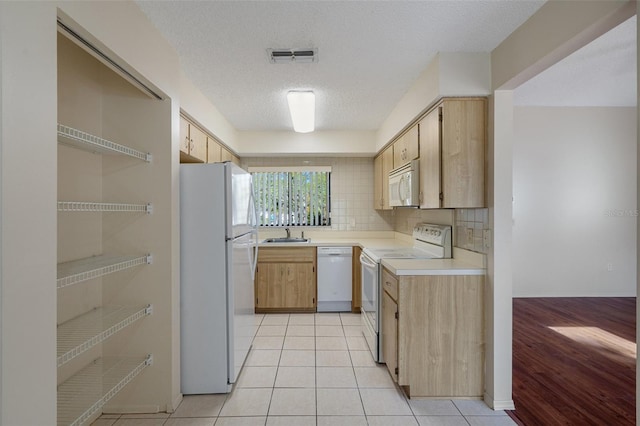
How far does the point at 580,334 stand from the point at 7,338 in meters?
4.27

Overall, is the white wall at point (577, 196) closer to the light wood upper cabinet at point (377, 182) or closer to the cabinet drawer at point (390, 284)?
the light wood upper cabinet at point (377, 182)

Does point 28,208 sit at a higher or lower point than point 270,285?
higher

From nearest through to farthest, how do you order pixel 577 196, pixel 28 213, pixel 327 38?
pixel 28 213, pixel 327 38, pixel 577 196

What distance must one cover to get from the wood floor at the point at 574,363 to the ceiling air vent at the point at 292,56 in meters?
2.65

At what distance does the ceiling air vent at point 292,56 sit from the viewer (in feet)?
6.79

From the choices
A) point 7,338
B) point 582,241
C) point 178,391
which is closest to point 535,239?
point 582,241

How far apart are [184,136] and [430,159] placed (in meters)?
1.92

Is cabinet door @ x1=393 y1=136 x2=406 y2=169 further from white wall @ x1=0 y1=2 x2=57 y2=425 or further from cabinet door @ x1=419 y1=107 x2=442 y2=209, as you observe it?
white wall @ x1=0 y1=2 x2=57 y2=425

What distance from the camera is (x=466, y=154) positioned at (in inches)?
85.3

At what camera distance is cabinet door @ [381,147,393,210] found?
3.58 metres

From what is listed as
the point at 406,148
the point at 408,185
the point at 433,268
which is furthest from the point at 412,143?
the point at 433,268

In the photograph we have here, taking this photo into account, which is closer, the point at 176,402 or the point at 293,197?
the point at 176,402

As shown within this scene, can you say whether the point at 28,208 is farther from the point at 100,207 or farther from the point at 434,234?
the point at 434,234

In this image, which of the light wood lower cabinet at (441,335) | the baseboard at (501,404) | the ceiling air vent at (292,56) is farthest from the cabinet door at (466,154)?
the baseboard at (501,404)
